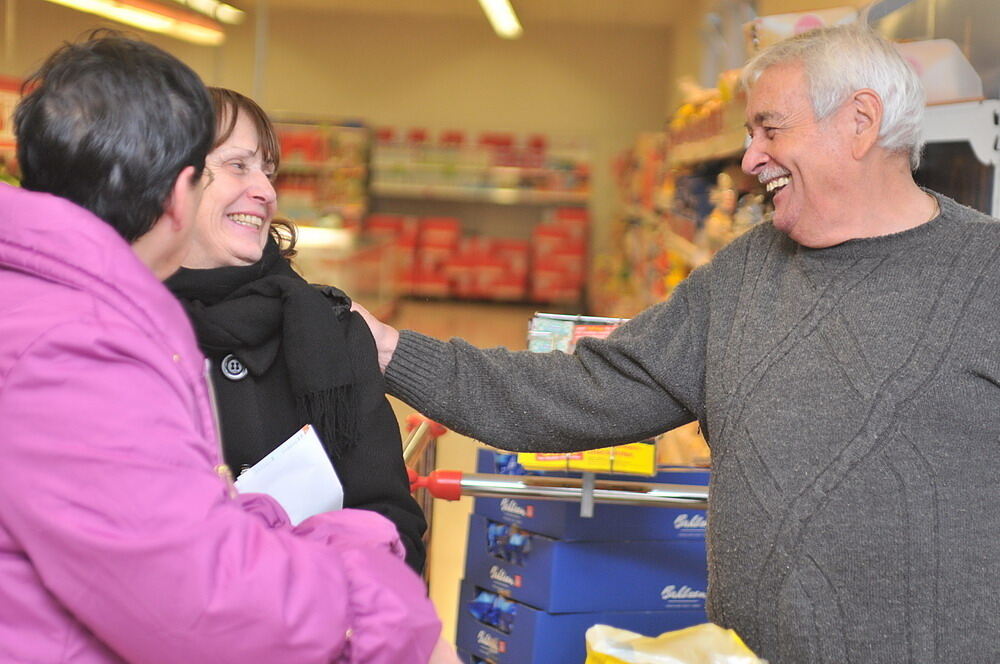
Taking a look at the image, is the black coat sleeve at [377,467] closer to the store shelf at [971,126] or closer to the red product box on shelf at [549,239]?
the store shelf at [971,126]

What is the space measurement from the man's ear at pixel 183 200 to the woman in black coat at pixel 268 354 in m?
0.48

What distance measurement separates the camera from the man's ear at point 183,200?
1.15 meters

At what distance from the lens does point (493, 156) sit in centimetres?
1560

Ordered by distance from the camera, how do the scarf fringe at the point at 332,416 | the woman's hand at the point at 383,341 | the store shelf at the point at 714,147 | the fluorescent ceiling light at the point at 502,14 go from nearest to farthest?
the scarf fringe at the point at 332,416 → the woman's hand at the point at 383,341 → the store shelf at the point at 714,147 → the fluorescent ceiling light at the point at 502,14

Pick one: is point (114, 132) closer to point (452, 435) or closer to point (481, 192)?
point (452, 435)

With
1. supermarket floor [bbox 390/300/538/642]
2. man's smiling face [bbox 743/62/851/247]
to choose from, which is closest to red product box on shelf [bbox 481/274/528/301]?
supermarket floor [bbox 390/300/538/642]

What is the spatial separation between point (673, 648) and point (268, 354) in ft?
2.43

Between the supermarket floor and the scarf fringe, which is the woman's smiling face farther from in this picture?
the supermarket floor

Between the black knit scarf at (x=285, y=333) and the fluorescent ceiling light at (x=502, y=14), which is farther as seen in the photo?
the fluorescent ceiling light at (x=502, y=14)

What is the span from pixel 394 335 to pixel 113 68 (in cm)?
111

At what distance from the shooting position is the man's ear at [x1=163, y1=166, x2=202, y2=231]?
3.78 ft

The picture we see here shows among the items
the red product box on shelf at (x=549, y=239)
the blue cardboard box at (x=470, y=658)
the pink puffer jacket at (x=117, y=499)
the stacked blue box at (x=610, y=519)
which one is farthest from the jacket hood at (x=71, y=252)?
the red product box on shelf at (x=549, y=239)

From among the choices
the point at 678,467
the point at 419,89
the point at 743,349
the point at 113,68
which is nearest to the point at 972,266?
the point at 743,349

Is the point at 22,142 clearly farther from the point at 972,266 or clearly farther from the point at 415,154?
the point at 415,154
